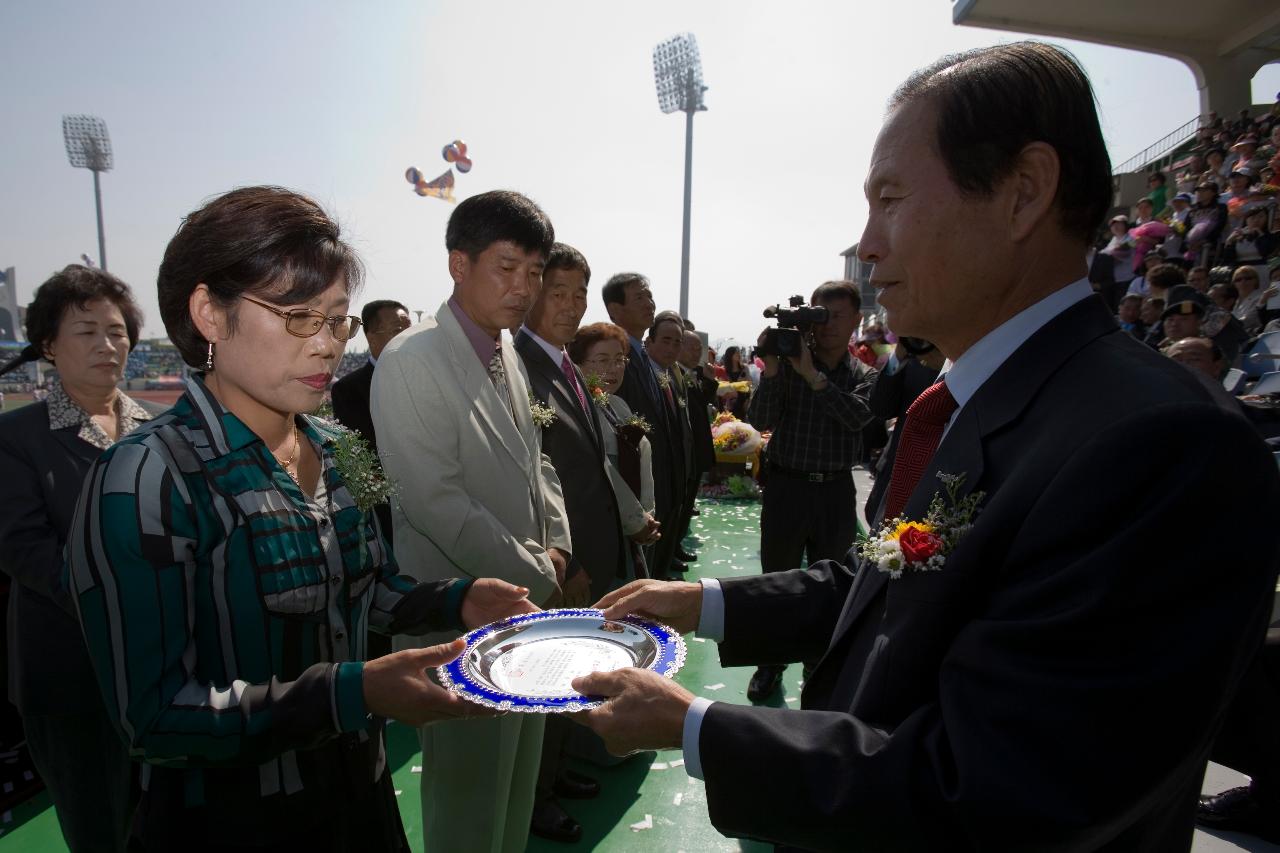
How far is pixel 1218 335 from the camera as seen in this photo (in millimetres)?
7758

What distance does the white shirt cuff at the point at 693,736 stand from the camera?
50.8 inches

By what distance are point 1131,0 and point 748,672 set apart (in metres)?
26.4

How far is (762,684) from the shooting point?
461cm

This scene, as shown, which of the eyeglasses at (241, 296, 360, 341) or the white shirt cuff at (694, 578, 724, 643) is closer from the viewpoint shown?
the eyeglasses at (241, 296, 360, 341)

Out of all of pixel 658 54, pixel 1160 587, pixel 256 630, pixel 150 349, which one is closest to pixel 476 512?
pixel 256 630

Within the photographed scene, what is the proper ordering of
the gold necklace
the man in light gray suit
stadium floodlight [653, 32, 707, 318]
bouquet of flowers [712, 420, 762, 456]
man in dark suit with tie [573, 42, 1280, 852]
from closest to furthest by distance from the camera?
man in dark suit with tie [573, 42, 1280, 852]
the gold necklace
the man in light gray suit
bouquet of flowers [712, 420, 762, 456]
stadium floodlight [653, 32, 707, 318]

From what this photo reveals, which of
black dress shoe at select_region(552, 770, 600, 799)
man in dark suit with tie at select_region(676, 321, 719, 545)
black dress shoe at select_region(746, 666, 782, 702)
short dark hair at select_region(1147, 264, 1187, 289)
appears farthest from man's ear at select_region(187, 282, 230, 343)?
short dark hair at select_region(1147, 264, 1187, 289)

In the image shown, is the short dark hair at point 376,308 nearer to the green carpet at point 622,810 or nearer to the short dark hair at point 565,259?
the short dark hair at point 565,259

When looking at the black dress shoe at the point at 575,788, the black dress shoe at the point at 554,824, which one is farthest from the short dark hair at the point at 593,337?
the black dress shoe at the point at 554,824

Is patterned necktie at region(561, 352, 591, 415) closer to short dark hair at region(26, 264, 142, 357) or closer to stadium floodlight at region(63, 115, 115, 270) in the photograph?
short dark hair at region(26, 264, 142, 357)

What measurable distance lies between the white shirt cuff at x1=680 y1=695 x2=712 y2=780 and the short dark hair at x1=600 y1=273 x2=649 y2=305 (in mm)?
5158

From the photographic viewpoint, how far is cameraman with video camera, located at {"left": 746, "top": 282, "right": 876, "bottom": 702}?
186 inches

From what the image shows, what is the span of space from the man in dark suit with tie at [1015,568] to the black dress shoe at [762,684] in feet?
10.8

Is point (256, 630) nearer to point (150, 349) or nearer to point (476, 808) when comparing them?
point (476, 808)
